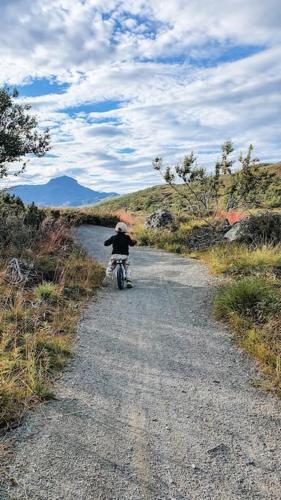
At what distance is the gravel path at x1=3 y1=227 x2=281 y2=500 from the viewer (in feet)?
11.0

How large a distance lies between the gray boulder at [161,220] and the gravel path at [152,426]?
12.4m

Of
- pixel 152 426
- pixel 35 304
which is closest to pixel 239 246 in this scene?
pixel 35 304

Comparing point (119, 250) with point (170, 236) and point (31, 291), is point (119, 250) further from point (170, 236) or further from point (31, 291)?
point (170, 236)

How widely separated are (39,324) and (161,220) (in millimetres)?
13315

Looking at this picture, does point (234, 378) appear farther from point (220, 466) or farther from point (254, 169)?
point (254, 169)

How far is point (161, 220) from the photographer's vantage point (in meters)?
19.7

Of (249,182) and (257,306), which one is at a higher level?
(249,182)

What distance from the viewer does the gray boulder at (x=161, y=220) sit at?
766 inches

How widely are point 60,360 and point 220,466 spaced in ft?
8.48

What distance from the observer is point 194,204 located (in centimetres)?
1992

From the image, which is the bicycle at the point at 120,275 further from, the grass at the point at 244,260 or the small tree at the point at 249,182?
the small tree at the point at 249,182

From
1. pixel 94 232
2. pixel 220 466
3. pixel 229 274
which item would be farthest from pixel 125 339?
pixel 94 232

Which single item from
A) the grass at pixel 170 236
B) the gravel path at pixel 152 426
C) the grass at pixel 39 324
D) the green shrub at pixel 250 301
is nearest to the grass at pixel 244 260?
the green shrub at pixel 250 301

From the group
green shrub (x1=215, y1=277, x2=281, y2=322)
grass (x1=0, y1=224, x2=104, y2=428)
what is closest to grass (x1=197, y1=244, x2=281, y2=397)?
green shrub (x1=215, y1=277, x2=281, y2=322)
